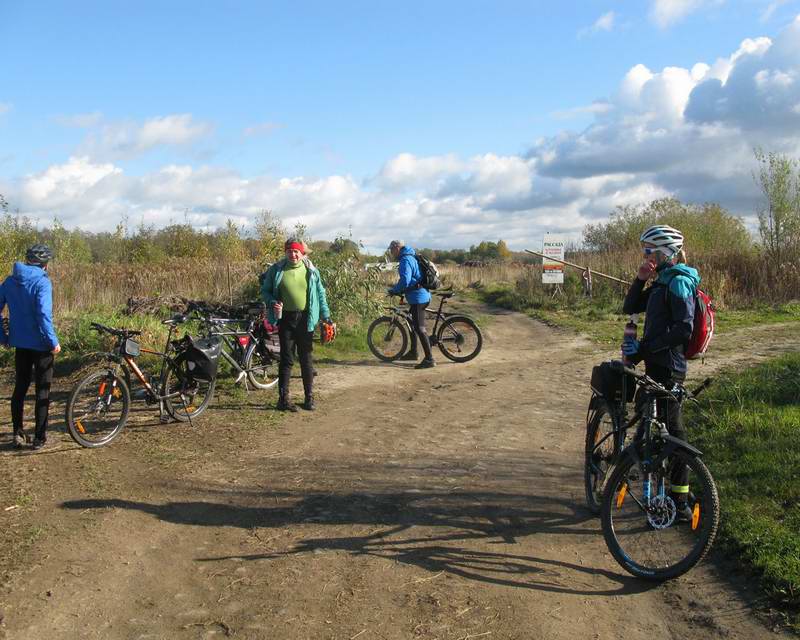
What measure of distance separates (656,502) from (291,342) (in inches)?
209

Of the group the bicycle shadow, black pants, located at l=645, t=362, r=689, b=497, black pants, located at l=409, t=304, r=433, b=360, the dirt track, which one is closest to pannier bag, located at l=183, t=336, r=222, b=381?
the dirt track

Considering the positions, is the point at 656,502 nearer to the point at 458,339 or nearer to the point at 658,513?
the point at 658,513

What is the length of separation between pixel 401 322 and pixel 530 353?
3.00 meters

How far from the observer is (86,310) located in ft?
47.1

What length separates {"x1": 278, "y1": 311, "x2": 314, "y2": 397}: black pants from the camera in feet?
27.6

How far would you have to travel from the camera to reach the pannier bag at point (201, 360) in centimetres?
767

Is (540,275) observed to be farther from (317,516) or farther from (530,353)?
(317,516)

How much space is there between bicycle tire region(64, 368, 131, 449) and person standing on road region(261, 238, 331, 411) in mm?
1948

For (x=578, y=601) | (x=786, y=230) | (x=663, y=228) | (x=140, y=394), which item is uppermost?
(x=786, y=230)

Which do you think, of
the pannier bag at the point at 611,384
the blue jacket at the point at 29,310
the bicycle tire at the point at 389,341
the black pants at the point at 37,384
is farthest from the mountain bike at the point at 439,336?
the pannier bag at the point at 611,384

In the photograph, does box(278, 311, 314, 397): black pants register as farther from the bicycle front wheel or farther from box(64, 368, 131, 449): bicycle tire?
the bicycle front wheel

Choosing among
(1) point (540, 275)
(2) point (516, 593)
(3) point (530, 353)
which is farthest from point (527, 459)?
(1) point (540, 275)

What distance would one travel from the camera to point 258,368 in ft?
30.6

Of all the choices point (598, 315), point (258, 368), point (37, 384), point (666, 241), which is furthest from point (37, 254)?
point (598, 315)
